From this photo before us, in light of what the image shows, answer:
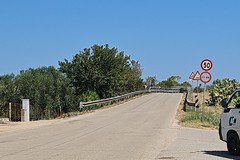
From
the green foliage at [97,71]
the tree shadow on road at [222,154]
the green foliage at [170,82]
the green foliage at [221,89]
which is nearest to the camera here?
the tree shadow on road at [222,154]

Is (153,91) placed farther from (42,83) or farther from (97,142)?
(97,142)

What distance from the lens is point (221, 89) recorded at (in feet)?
142

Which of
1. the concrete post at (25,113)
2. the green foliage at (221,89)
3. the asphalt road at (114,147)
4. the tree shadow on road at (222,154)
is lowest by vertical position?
the tree shadow on road at (222,154)

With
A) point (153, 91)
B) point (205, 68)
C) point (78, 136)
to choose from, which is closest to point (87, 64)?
point (153, 91)

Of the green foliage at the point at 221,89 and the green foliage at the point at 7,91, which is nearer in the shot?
the green foliage at the point at 221,89

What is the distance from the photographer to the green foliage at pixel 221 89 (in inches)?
1660

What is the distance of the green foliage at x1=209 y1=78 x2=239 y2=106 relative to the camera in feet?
138

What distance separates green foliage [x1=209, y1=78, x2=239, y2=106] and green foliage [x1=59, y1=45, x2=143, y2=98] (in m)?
17.7

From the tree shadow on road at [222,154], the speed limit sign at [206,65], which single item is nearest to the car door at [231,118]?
the tree shadow on road at [222,154]

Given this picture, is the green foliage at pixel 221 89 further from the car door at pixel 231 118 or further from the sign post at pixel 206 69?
the car door at pixel 231 118

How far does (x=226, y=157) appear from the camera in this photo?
1298cm

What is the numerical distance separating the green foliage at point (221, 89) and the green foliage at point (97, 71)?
17.7 metres

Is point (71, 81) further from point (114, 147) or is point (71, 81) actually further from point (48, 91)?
point (114, 147)

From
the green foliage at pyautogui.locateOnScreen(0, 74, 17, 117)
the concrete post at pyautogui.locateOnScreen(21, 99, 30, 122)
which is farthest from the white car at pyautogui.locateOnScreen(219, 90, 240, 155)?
the green foliage at pyautogui.locateOnScreen(0, 74, 17, 117)
